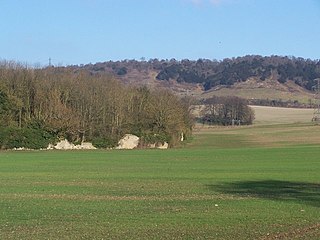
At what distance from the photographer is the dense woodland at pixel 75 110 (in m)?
91.9

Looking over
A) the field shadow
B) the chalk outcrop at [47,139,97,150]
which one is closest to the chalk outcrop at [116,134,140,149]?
the chalk outcrop at [47,139,97,150]

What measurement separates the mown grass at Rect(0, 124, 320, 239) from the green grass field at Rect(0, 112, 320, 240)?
0.09 ft

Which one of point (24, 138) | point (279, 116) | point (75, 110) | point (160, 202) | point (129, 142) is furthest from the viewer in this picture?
point (279, 116)

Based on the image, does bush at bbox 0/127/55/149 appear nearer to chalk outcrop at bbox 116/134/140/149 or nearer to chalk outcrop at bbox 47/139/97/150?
chalk outcrop at bbox 47/139/97/150

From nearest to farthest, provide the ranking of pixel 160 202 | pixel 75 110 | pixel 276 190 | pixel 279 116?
pixel 160 202 < pixel 276 190 < pixel 75 110 < pixel 279 116

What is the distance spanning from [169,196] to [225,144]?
7716 cm

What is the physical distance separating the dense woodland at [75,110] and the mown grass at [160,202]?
117 ft

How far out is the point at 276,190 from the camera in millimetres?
34438

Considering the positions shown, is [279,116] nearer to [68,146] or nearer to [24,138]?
[68,146]

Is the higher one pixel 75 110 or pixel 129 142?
pixel 75 110

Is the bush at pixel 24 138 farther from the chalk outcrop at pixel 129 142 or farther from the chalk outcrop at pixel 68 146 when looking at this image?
the chalk outcrop at pixel 129 142

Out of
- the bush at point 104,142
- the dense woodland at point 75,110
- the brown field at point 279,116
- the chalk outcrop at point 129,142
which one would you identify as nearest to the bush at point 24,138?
the dense woodland at point 75,110

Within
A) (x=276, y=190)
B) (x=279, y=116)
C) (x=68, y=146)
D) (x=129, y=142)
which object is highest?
(x=279, y=116)

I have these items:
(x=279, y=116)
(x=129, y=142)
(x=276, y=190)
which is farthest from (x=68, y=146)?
(x=279, y=116)
